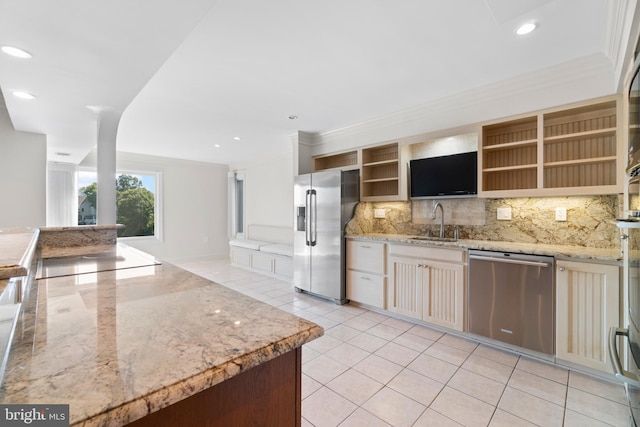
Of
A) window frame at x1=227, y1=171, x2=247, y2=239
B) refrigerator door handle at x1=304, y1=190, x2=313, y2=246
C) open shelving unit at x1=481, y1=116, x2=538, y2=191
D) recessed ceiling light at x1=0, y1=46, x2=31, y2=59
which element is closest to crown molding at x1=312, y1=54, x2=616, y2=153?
open shelving unit at x1=481, y1=116, x2=538, y2=191

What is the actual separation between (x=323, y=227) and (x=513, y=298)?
2.26m

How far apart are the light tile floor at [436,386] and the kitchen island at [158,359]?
4.03ft

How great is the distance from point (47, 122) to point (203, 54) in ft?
7.48

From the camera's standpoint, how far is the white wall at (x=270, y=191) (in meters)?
6.05

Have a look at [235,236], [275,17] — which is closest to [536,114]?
[275,17]

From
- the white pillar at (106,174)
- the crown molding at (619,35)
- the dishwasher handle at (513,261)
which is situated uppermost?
the crown molding at (619,35)

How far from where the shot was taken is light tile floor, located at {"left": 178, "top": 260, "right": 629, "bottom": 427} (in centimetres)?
175

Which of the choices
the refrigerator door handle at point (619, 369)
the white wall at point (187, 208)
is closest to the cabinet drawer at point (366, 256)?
the refrigerator door handle at point (619, 369)

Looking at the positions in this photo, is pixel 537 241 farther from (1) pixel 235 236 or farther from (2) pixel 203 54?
(1) pixel 235 236

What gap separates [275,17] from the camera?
183 cm

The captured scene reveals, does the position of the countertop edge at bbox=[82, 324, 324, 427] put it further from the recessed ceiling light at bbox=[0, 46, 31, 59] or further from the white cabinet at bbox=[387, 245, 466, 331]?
the white cabinet at bbox=[387, 245, 466, 331]

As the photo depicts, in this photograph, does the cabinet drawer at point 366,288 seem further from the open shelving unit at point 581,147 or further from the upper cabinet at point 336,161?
the open shelving unit at point 581,147

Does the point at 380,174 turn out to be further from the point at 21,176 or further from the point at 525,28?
the point at 21,176

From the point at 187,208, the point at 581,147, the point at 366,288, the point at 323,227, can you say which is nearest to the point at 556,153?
the point at 581,147
